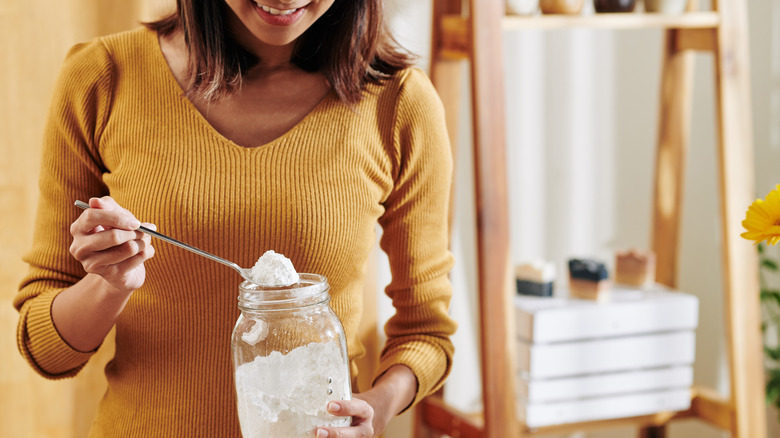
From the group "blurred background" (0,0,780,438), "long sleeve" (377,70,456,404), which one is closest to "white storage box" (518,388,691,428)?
"blurred background" (0,0,780,438)

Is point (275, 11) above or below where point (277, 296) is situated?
above

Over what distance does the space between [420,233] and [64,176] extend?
469 millimetres

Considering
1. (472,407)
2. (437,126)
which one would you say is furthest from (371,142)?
(472,407)

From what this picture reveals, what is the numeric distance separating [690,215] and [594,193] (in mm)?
314

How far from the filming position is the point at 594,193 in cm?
205

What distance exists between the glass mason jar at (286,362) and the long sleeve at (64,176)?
0.31m

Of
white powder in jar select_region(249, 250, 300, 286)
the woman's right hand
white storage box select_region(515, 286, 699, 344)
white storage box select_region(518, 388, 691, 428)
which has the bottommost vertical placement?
white storage box select_region(518, 388, 691, 428)

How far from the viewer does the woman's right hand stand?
715 millimetres

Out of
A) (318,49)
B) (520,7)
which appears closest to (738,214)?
(520,7)

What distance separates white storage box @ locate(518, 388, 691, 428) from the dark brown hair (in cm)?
91

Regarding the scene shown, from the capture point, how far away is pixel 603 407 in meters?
1.71

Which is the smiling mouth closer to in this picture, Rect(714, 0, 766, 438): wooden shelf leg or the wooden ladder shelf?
the wooden ladder shelf

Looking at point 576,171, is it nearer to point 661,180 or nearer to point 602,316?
point 661,180

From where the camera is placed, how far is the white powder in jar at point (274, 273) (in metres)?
0.74
